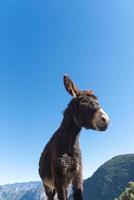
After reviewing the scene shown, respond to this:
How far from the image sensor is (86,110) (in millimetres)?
6527

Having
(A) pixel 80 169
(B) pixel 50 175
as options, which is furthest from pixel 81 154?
(B) pixel 50 175

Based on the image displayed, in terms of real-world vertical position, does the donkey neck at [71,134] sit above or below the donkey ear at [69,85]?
below

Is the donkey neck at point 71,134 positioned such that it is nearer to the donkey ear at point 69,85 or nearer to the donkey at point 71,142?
the donkey at point 71,142

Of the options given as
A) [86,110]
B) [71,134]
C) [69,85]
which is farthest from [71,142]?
[69,85]

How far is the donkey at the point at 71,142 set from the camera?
21.2 ft

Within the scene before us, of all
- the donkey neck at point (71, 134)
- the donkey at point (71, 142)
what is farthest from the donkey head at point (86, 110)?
the donkey neck at point (71, 134)

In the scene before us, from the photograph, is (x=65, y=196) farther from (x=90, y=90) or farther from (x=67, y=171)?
(x=90, y=90)

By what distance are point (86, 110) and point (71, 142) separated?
700 millimetres

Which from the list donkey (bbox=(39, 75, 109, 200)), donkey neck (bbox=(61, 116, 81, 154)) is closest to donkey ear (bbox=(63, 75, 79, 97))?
donkey (bbox=(39, 75, 109, 200))

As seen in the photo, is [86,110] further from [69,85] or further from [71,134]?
[71,134]

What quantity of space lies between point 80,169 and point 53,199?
1.58 m

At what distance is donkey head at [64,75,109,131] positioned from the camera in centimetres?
610

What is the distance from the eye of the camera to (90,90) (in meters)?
7.14

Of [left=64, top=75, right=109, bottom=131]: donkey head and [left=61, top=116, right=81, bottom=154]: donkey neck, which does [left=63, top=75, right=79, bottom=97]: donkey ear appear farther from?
[left=61, top=116, right=81, bottom=154]: donkey neck
